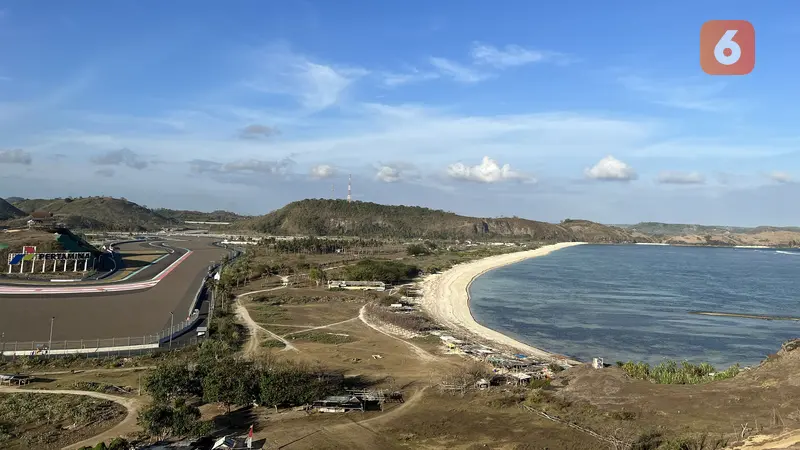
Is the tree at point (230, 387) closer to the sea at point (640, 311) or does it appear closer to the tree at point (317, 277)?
the sea at point (640, 311)

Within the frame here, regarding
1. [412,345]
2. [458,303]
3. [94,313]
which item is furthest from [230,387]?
[458,303]

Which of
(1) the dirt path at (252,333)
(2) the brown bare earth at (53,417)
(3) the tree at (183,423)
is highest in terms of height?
(3) the tree at (183,423)

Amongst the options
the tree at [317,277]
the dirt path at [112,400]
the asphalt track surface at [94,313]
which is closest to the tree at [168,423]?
the dirt path at [112,400]

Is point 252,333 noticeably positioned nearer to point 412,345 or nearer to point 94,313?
point 412,345

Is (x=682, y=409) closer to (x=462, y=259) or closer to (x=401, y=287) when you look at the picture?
(x=401, y=287)

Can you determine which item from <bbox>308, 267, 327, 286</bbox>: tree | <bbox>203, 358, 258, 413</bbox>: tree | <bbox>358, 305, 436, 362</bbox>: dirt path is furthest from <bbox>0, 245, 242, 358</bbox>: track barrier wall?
<bbox>308, 267, 327, 286</bbox>: tree

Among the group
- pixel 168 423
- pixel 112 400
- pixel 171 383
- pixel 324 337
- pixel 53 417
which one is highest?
pixel 171 383
